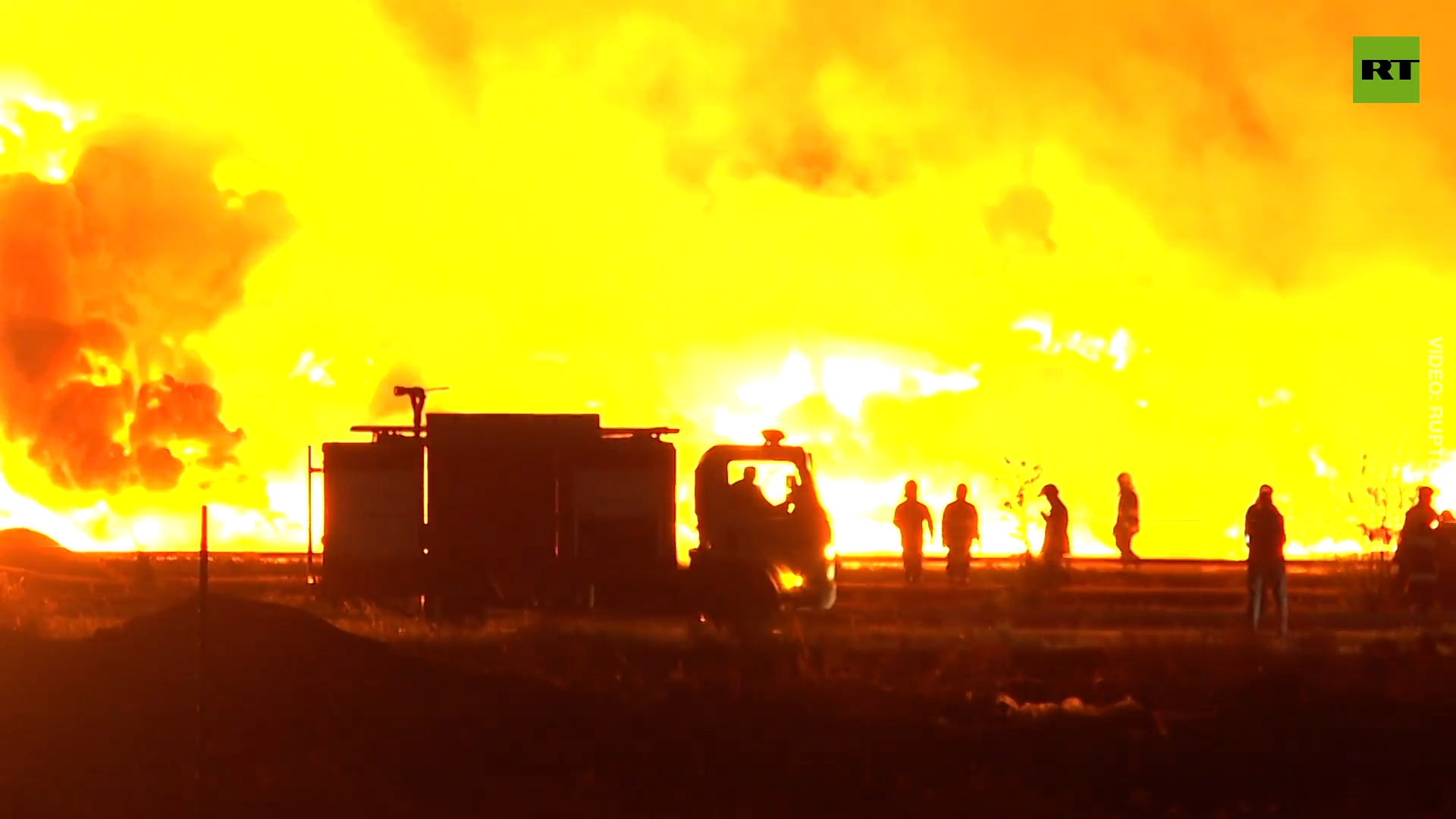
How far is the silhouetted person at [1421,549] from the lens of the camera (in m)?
22.8

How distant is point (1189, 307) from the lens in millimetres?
41031

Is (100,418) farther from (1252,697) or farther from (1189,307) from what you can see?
(1252,697)

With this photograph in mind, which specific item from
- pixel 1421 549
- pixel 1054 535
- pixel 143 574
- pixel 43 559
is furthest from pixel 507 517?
pixel 43 559

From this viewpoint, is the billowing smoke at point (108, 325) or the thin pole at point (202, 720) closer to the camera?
the thin pole at point (202, 720)

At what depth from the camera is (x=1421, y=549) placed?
2291 cm

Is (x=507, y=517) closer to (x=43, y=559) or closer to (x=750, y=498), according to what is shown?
(x=750, y=498)

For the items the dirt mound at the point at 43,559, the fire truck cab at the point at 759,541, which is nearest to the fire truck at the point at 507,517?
the fire truck cab at the point at 759,541

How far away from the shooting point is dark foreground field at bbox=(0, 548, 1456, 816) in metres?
12.2

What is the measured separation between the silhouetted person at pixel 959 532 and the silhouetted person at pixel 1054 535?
A: 1.02 meters

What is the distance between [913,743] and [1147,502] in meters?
26.4

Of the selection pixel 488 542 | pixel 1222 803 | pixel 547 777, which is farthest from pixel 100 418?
pixel 1222 803

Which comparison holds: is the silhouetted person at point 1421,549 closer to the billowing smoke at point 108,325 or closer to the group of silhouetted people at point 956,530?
the group of silhouetted people at point 956,530

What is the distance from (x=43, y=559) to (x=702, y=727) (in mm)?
22583

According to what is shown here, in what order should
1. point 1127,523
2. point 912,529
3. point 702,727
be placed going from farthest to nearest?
point 1127,523 → point 912,529 → point 702,727
